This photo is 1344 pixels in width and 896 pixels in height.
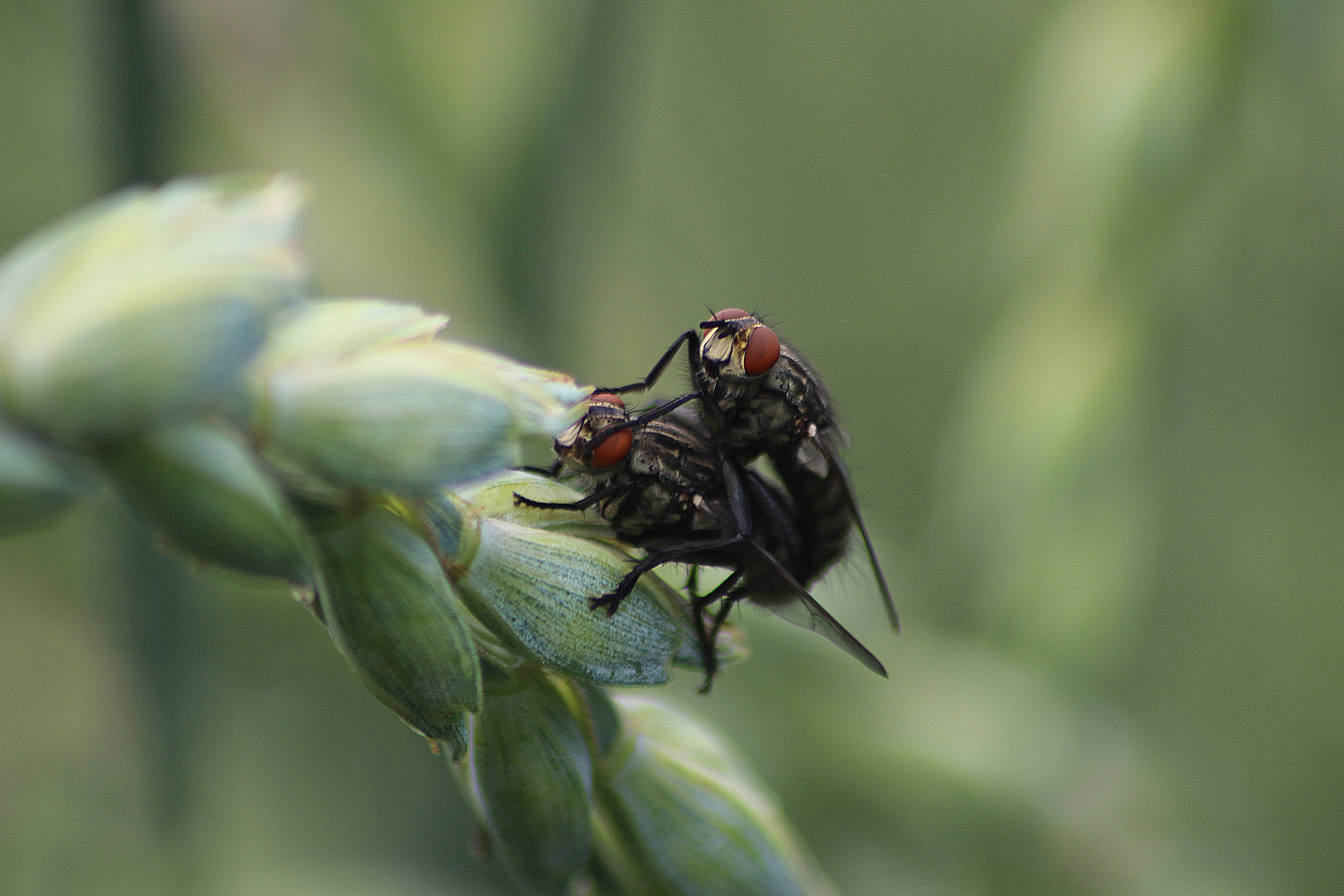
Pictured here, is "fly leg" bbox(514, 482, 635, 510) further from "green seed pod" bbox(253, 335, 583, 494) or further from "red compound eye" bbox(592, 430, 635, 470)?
"green seed pod" bbox(253, 335, 583, 494)

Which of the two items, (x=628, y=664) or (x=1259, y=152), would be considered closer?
(x=628, y=664)

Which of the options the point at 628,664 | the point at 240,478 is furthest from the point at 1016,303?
the point at 240,478

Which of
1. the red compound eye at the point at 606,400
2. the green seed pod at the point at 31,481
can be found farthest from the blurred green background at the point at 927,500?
the green seed pod at the point at 31,481

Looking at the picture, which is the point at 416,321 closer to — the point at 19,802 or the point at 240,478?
the point at 240,478

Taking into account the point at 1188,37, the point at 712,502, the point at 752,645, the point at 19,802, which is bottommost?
the point at 19,802

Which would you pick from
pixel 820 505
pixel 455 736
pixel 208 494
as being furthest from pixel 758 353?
pixel 208 494
